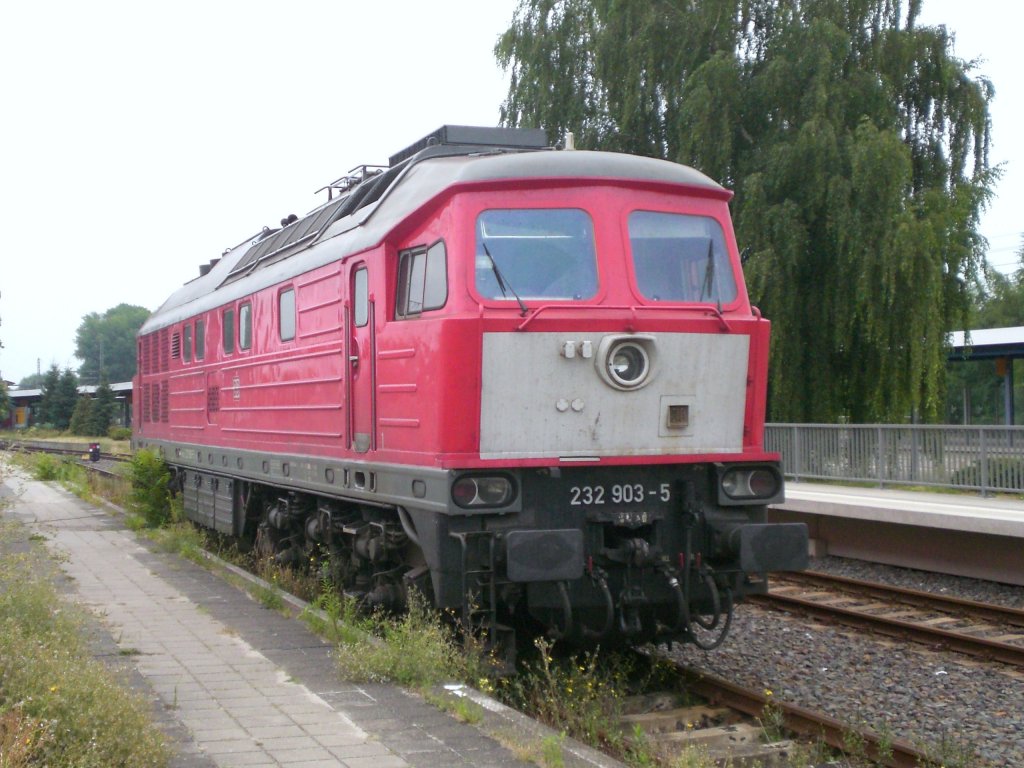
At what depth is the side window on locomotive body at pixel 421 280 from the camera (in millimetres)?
7340

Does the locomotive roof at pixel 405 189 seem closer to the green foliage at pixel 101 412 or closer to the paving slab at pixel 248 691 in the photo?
the paving slab at pixel 248 691

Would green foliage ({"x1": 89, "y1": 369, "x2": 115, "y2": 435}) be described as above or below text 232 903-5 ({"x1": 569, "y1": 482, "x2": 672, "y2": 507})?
above

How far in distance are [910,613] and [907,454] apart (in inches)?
190

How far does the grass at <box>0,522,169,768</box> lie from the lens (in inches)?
187

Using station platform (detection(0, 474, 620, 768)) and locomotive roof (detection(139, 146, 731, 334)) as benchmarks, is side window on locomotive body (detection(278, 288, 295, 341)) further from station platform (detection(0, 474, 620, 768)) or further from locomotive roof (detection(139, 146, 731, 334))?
station platform (detection(0, 474, 620, 768))

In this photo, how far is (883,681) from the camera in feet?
26.6

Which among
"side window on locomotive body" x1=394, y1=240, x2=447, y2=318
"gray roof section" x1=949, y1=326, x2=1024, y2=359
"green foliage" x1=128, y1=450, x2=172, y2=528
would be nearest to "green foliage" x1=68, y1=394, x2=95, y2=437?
"gray roof section" x1=949, y1=326, x2=1024, y2=359

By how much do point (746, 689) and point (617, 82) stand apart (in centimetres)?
1787

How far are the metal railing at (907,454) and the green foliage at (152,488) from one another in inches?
327

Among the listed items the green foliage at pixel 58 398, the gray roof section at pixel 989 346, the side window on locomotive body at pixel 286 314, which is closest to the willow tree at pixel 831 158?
the gray roof section at pixel 989 346

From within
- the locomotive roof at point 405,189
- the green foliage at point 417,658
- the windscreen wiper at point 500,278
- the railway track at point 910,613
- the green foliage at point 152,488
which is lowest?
the railway track at point 910,613

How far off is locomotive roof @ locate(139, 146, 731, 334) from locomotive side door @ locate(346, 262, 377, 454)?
28 centimetres

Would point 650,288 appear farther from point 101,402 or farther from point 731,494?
point 101,402

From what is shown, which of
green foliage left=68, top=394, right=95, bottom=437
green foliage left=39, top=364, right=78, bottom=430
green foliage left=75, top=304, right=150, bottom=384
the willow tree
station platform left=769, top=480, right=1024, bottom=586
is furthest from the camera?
green foliage left=75, top=304, right=150, bottom=384
